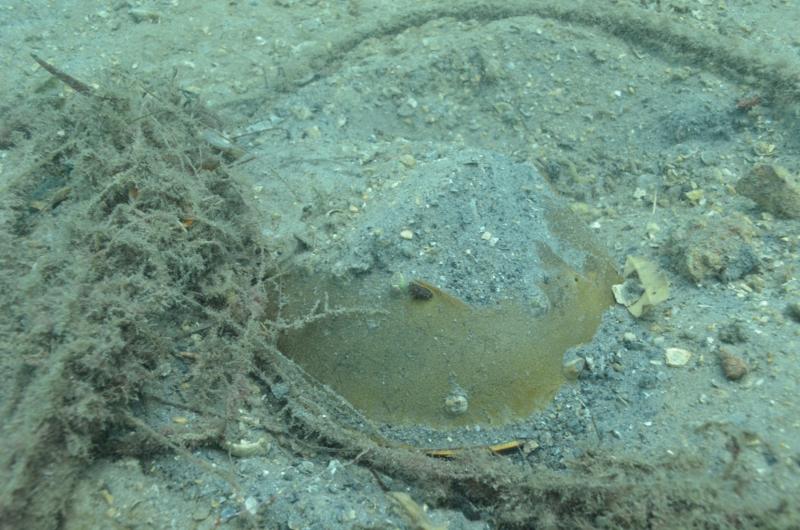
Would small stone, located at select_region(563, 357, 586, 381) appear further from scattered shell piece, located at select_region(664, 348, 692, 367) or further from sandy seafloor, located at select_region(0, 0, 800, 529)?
scattered shell piece, located at select_region(664, 348, 692, 367)

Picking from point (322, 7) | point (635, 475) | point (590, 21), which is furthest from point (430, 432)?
point (322, 7)

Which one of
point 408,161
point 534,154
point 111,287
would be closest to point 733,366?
point 408,161

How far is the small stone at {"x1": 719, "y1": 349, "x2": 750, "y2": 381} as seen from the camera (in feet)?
8.03

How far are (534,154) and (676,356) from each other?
6.84ft

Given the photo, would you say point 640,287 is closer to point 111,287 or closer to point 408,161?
point 408,161

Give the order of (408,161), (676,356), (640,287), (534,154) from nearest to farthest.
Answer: (676,356), (640,287), (408,161), (534,154)

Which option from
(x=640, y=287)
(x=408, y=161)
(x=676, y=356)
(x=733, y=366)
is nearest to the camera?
(x=733, y=366)

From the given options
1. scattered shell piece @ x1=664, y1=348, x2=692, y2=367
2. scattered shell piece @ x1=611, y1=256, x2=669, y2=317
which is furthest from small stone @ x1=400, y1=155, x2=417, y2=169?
scattered shell piece @ x1=664, y1=348, x2=692, y2=367

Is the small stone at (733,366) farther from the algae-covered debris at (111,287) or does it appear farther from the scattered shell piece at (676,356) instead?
the algae-covered debris at (111,287)

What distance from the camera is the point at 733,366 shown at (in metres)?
2.46

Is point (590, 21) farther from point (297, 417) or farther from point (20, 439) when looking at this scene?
point (20, 439)

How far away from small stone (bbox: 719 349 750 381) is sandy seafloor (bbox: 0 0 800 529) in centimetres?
4

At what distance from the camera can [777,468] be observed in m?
1.97

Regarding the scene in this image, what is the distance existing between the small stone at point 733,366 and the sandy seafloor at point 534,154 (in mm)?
37
